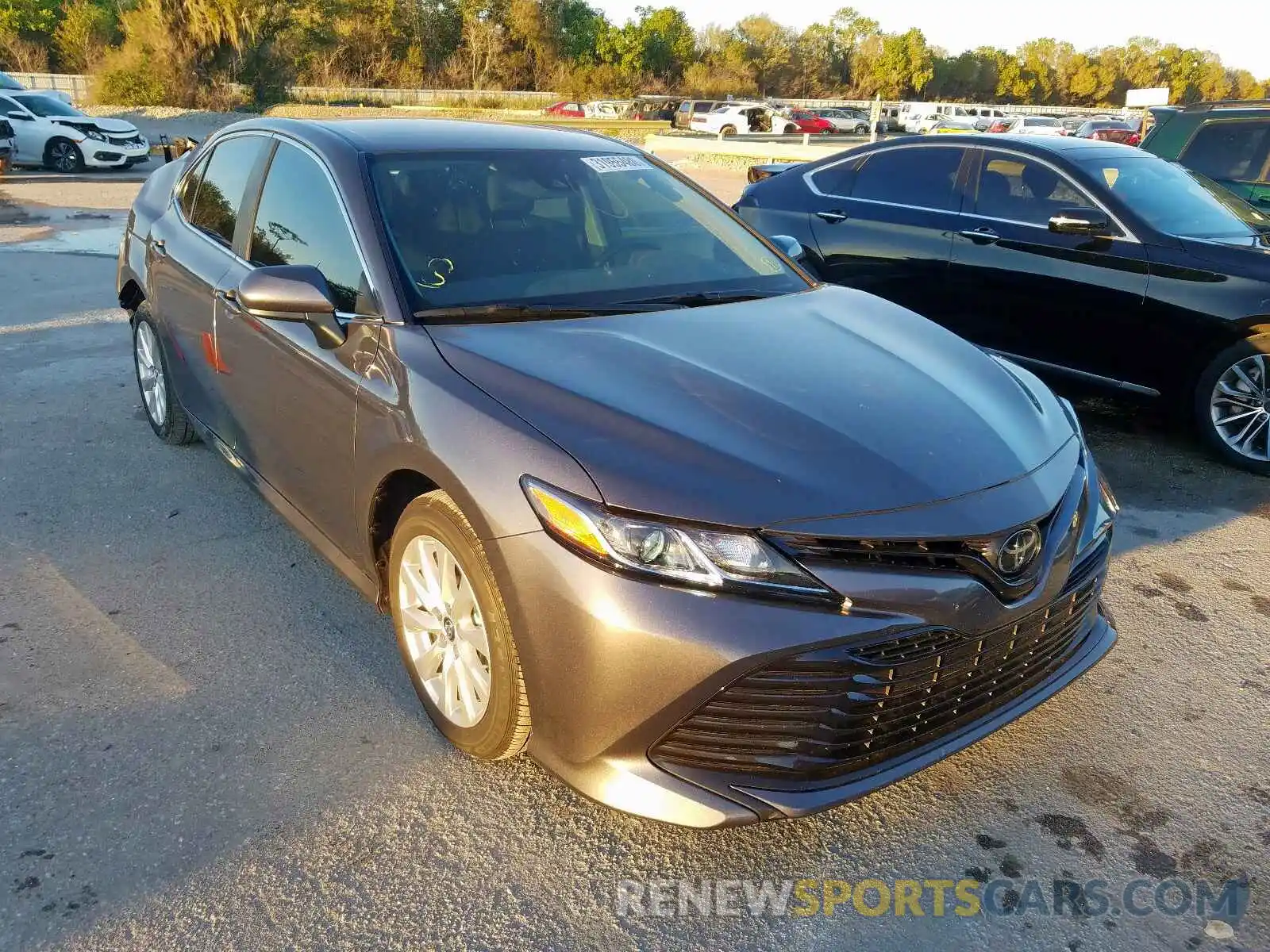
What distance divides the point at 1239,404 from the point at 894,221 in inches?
91.0

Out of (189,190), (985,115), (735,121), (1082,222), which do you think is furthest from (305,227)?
(985,115)

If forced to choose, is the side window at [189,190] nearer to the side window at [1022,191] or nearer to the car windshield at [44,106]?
the side window at [1022,191]

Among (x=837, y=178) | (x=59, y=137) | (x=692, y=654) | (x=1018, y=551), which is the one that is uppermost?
(x=837, y=178)

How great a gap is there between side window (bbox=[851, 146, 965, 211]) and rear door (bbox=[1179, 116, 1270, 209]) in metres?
2.62

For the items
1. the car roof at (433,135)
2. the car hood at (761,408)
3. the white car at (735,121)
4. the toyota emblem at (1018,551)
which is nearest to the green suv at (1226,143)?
the car roof at (433,135)

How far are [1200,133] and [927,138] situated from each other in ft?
9.95

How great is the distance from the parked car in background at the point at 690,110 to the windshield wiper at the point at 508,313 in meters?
44.1

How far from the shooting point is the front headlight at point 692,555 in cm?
218

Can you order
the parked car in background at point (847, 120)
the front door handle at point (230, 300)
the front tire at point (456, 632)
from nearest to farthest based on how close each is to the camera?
the front tire at point (456, 632) < the front door handle at point (230, 300) < the parked car in background at point (847, 120)

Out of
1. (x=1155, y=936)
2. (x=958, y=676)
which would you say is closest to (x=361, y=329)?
(x=958, y=676)

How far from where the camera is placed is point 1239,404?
532 centimetres

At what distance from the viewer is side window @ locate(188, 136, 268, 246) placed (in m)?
4.06

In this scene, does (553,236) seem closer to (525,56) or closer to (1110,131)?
(1110,131)

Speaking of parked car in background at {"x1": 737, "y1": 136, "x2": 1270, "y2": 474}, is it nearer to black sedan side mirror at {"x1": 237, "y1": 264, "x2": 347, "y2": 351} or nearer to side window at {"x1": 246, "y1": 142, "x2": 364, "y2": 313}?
side window at {"x1": 246, "y1": 142, "x2": 364, "y2": 313}
